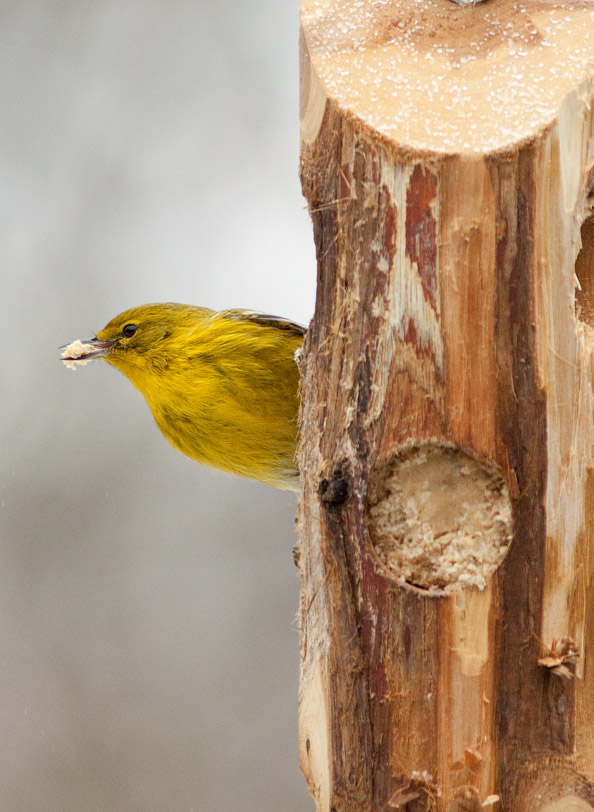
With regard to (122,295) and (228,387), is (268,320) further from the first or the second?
(122,295)

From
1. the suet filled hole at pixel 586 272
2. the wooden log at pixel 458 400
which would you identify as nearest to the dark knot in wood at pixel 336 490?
the wooden log at pixel 458 400

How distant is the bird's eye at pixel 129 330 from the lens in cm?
406

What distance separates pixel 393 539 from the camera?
7.84 feet

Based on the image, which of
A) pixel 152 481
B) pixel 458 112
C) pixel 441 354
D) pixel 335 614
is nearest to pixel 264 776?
pixel 152 481

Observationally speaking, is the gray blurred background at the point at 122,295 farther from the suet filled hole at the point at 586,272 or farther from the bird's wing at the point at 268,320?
the suet filled hole at the point at 586,272

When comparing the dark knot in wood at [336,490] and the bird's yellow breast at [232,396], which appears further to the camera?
the bird's yellow breast at [232,396]

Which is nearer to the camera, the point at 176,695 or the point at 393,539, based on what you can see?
the point at 393,539

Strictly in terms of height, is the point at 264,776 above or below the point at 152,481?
below

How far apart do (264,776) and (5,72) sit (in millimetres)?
5234

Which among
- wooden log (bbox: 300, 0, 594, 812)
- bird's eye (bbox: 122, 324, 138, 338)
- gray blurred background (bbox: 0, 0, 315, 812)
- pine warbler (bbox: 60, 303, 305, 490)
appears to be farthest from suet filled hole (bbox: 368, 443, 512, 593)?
gray blurred background (bbox: 0, 0, 315, 812)

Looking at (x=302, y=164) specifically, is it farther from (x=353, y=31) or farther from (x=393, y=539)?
(x=393, y=539)

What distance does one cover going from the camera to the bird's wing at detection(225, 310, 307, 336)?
12.8 ft

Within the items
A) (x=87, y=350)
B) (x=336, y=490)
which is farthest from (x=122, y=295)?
(x=336, y=490)

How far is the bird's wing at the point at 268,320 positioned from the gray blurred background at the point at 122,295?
248 centimetres
